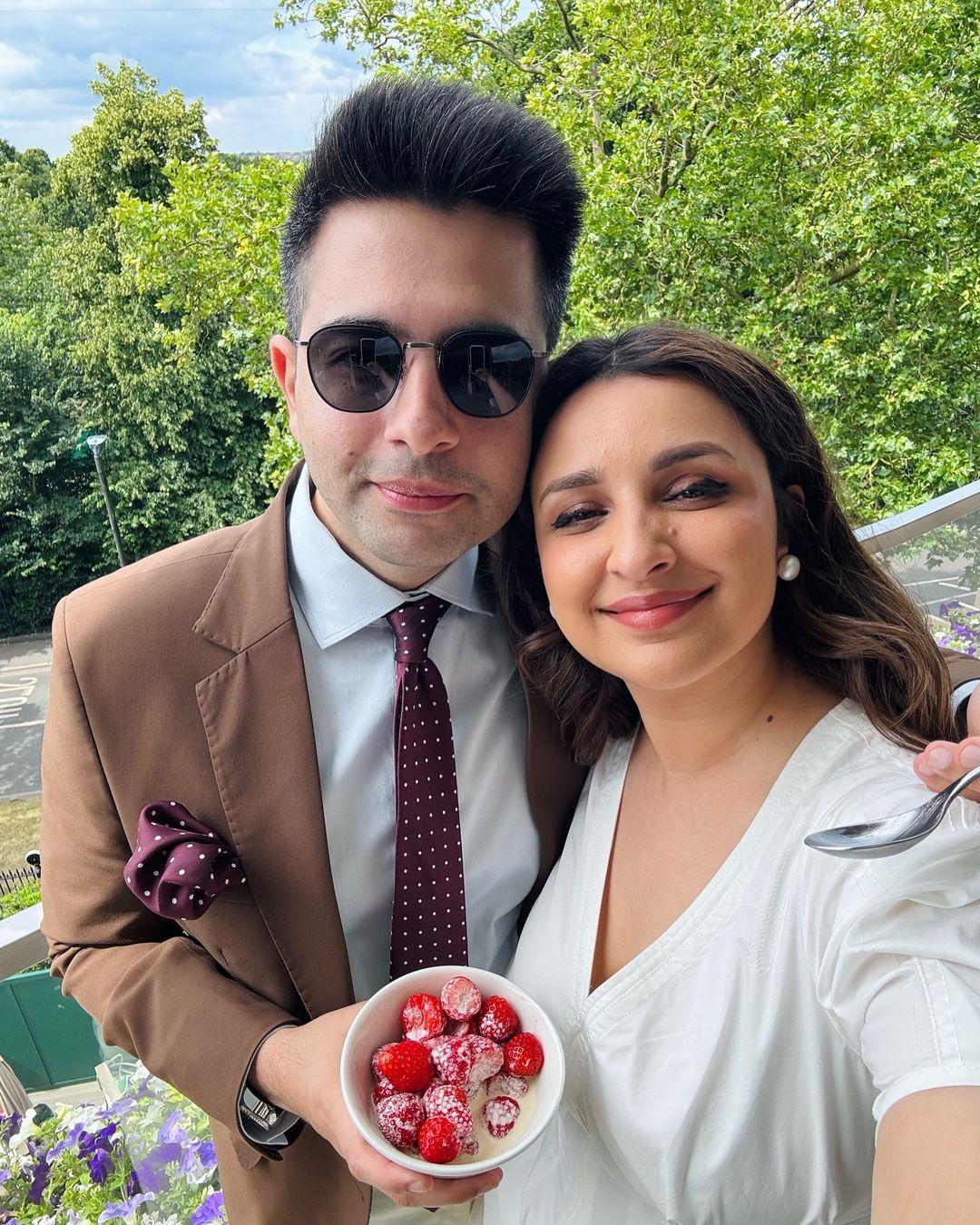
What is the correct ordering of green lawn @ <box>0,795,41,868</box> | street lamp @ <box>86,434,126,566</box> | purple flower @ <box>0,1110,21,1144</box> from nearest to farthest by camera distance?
purple flower @ <box>0,1110,21,1144</box> < green lawn @ <box>0,795,41,868</box> < street lamp @ <box>86,434,126,566</box>

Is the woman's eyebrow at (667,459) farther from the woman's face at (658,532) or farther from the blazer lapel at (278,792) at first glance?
the blazer lapel at (278,792)

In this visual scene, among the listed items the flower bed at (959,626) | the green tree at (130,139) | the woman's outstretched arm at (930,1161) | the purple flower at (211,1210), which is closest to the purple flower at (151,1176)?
the purple flower at (211,1210)

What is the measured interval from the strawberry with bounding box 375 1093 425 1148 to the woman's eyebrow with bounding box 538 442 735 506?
84 centimetres

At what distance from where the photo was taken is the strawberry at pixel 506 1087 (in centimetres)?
108

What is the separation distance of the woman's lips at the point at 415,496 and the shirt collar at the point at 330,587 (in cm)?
15

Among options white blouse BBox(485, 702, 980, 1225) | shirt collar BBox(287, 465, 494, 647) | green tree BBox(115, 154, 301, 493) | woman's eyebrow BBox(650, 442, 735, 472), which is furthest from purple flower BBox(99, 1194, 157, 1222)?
green tree BBox(115, 154, 301, 493)

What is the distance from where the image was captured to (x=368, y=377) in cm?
127

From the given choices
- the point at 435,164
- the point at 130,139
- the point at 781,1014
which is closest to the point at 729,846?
the point at 781,1014

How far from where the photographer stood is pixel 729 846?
124cm

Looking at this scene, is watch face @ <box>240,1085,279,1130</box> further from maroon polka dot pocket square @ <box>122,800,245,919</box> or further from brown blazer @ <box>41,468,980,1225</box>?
maroon polka dot pocket square @ <box>122,800,245,919</box>

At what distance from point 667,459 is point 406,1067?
0.87m

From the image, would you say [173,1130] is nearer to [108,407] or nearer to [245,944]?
[245,944]

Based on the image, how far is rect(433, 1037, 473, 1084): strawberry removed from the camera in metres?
1.08

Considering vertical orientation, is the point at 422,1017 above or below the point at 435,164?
below
